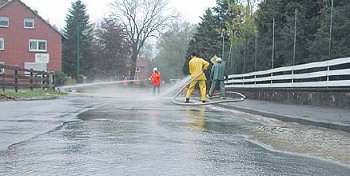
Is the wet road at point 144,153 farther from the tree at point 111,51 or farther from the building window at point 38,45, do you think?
the tree at point 111,51

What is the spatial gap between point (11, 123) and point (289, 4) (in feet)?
45.0

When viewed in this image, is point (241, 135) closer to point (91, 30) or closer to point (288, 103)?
point (288, 103)

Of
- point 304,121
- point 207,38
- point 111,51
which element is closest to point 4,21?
point 111,51

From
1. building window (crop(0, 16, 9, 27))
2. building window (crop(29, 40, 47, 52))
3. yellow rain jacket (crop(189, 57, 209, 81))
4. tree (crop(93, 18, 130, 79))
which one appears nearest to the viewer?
yellow rain jacket (crop(189, 57, 209, 81))

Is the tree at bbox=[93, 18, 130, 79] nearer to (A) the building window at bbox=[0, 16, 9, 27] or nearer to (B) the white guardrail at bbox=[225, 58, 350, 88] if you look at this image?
(A) the building window at bbox=[0, 16, 9, 27]

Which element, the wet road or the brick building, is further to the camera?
the brick building

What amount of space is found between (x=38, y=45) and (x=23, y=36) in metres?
2.10

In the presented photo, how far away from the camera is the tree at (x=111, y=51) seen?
6888 cm

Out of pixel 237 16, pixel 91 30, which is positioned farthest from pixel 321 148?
pixel 91 30

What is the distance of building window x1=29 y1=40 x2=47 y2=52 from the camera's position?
54844 mm

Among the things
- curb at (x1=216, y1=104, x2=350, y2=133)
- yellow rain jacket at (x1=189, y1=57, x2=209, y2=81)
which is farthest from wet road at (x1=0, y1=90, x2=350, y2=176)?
yellow rain jacket at (x1=189, y1=57, x2=209, y2=81)

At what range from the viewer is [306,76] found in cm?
1422

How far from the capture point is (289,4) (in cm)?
1867

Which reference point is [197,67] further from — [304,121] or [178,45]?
[178,45]
